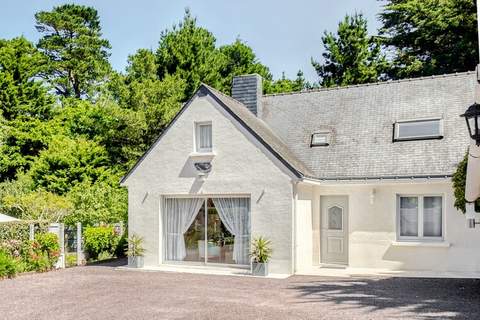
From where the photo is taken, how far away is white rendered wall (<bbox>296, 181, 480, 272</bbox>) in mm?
15578

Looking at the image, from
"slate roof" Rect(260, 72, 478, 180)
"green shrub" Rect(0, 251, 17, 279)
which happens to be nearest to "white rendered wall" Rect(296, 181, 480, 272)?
"slate roof" Rect(260, 72, 478, 180)

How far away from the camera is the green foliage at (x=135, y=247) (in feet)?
57.9

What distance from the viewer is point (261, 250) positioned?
613 inches

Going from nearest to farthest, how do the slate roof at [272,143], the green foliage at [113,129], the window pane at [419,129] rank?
the slate roof at [272,143] < the window pane at [419,129] < the green foliage at [113,129]

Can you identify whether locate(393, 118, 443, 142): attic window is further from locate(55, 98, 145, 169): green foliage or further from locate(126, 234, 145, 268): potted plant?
locate(55, 98, 145, 169): green foliage

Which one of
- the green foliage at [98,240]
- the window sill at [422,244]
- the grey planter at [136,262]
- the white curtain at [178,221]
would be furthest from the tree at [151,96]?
the window sill at [422,244]

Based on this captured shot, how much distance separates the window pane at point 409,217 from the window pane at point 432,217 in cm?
28

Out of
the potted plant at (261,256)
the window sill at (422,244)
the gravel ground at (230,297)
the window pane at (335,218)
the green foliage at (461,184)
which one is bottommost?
the gravel ground at (230,297)

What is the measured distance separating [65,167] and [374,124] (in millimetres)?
18293

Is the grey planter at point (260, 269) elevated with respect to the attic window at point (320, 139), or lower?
lower

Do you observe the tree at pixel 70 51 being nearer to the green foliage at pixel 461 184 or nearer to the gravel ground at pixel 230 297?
the gravel ground at pixel 230 297

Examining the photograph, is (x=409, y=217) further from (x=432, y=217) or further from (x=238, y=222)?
(x=238, y=222)

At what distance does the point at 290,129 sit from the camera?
19.7 metres

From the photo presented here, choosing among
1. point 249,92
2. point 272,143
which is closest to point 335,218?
point 272,143
